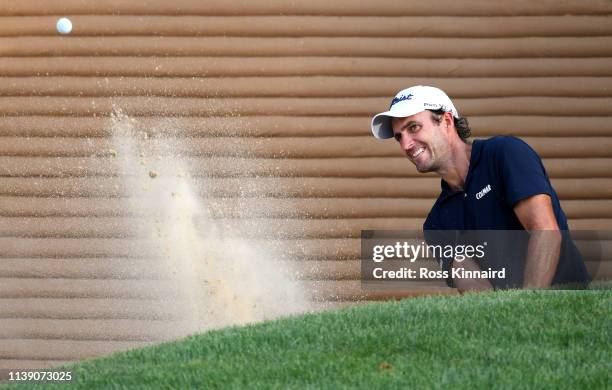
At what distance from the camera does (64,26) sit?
22.5 ft

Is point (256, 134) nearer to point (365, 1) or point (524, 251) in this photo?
point (365, 1)

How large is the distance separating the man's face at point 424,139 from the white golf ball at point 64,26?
2.82 meters

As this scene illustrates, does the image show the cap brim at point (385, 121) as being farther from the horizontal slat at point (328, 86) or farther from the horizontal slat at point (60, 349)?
the horizontal slat at point (60, 349)

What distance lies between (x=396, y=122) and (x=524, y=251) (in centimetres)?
79

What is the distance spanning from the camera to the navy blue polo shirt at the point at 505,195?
179 inches

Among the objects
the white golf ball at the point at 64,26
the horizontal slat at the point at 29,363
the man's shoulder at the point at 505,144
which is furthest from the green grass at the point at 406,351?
the white golf ball at the point at 64,26

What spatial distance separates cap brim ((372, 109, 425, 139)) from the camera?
477 centimetres

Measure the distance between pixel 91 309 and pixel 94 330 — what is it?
0.13 meters

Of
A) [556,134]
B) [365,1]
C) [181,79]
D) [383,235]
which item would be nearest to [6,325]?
[181,79]

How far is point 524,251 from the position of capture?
181 inches

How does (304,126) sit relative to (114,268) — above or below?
above

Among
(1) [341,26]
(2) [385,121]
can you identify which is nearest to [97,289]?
(1) [341,26]

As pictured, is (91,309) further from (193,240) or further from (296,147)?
(296,147)

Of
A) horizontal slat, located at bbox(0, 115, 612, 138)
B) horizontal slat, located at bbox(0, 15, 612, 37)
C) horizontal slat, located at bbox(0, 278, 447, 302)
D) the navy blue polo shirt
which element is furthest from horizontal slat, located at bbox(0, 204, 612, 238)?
the navy blue polo shirt
